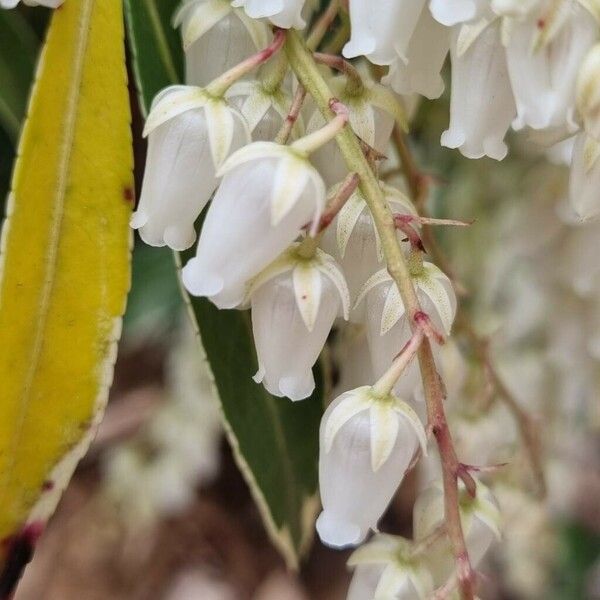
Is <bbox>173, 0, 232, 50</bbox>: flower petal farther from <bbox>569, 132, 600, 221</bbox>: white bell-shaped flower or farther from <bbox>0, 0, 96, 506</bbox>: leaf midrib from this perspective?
<bbox>569, 132, 600, 221</bbox>: white bell-shaped flower

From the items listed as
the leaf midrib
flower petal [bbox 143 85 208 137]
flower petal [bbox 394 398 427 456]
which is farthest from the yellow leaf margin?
flower petal [bbox 394 398 427 456]

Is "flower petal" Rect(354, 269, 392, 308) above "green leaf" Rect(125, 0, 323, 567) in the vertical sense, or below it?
above

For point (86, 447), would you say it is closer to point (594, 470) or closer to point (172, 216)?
point (172, 216)

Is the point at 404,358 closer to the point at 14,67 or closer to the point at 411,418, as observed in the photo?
the point at 411,418

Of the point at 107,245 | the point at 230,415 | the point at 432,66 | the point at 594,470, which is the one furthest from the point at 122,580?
the point at 432,66

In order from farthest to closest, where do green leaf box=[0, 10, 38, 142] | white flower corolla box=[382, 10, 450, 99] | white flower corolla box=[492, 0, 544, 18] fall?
green leaf box=[0, 10, 38, 142], white flower corolla box=[382, 10, 450, 99], white flower corolla box=[492, 0, 544, 18]

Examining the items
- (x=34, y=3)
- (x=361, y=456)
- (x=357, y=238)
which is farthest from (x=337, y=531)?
(x=34, y=3)

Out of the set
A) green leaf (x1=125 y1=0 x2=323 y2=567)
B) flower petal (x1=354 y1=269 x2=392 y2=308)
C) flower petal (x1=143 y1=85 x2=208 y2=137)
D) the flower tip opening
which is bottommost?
green leaf (x1=125 y1=0 x2=323 y2=567)
